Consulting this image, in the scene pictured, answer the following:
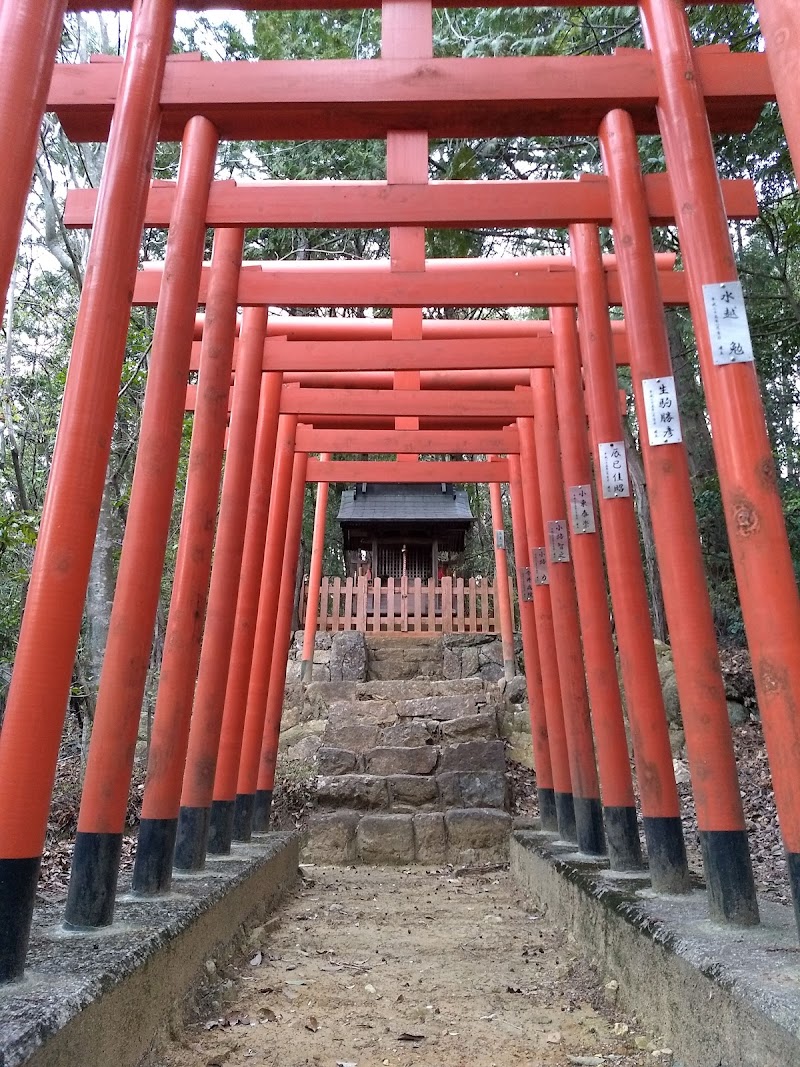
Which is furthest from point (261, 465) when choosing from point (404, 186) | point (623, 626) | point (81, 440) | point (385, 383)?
point (81, 440)

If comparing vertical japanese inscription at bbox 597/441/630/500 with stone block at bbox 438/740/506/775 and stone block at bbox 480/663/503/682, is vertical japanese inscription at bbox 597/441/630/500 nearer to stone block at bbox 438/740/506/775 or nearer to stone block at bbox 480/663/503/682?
stone block at bbox 438/740/506/775

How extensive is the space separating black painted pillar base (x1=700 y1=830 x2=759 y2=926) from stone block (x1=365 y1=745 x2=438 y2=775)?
581 centimetres

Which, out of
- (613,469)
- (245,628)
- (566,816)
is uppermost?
(613,469)

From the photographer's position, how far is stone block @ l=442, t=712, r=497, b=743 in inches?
382

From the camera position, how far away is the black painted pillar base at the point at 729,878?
10.4 feet

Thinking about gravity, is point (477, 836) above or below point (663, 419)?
below

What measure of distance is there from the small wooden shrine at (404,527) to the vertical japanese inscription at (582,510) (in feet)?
36.0

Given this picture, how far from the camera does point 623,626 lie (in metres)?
4.66

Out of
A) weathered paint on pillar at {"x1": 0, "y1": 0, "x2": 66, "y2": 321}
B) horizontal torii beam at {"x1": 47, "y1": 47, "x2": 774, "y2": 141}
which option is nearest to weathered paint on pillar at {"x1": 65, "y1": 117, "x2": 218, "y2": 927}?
horizontal torii beam at {"x1": 47, "y1": 47, "x2": 774, "y2": 141}

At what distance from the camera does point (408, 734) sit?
9.53 metres

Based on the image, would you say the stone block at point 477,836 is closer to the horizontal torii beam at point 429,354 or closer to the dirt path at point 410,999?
the dirt path at point 410,999

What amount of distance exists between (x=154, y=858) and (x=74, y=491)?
6.66 ft

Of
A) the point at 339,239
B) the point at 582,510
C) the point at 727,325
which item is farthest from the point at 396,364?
the point at 339,239

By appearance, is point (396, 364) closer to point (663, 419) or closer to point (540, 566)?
point (540, 566)
